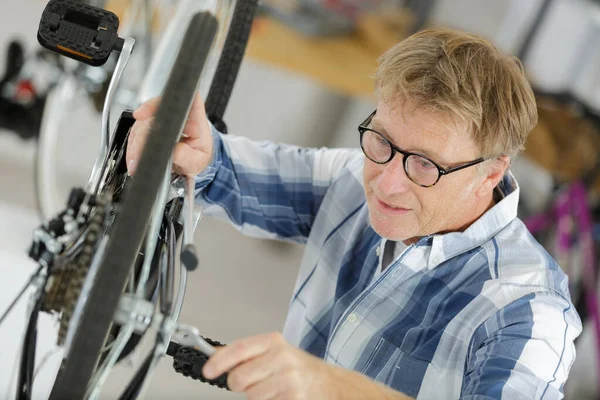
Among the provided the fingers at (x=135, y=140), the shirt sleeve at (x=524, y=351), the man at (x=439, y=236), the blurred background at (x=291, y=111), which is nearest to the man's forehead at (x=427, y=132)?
the man at (x=439, y=236)

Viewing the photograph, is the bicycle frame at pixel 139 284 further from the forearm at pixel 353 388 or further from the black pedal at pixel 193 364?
the forearm at pixel 353 388

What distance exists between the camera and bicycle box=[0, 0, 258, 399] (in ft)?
2.03

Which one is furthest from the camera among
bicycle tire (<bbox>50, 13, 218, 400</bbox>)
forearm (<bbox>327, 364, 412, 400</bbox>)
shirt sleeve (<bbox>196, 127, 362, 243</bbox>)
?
shirt sleeve (<bbox>196, 127, 362, 243</bbox>)

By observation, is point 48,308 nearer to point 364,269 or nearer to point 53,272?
point 53,272

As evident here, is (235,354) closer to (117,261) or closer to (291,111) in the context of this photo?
(117,261)

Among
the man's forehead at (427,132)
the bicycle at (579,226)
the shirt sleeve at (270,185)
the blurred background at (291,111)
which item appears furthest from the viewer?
the bicycle at (579,226)

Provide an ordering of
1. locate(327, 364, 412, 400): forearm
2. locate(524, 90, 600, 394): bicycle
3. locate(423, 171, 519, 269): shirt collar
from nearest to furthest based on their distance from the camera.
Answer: locate(327, 364, 412, 400): forearm → locate(423, 171, 519, 269): shirt collar → locate(524, 90, 600, 394): bicycle

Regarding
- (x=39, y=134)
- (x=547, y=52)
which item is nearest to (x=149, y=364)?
(x=39, y=134)

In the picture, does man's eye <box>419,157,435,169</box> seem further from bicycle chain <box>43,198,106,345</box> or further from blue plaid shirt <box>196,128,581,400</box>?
bicycle chain <box>43,198,106,345</box>

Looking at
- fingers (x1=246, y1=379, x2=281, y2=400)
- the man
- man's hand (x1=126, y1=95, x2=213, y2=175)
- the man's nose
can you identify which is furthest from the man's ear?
fingers (x1=246, y1=379, x2=281, y2=400)

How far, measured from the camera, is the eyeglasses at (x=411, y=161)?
0.96 metres

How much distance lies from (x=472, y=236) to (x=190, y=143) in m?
0.40

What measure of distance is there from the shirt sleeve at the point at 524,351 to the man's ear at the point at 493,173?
0.58 feet

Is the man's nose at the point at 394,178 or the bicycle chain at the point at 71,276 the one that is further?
the man's nose at the point at 394,178
